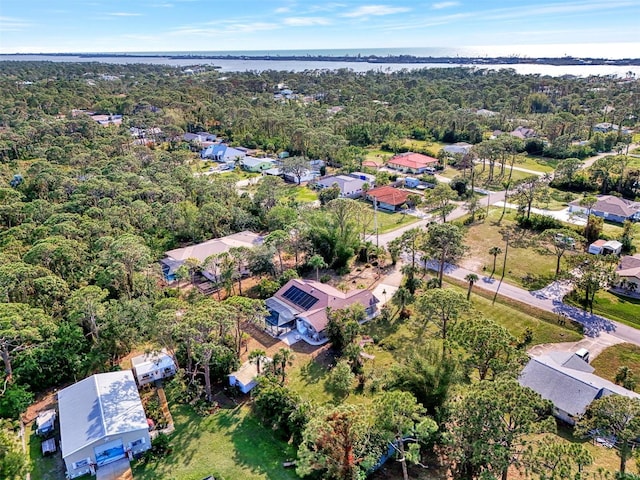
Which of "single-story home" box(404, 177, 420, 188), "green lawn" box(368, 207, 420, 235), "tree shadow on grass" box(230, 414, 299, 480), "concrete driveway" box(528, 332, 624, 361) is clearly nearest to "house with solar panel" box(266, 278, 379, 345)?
"tree shadow on grass" box(230, 414, 299, 480)

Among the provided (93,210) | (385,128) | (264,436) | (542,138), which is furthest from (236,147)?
(264,436)

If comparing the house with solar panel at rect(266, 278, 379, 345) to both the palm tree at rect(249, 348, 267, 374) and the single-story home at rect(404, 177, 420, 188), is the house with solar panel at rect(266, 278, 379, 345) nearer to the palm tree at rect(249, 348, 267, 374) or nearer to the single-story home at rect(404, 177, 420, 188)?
the palm tree at rect(249, 348, 267, 374)

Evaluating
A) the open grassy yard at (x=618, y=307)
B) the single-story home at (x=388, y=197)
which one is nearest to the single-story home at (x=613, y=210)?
the open grassy yard at (x=618, y=307)

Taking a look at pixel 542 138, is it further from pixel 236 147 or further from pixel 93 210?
pixel 93 210

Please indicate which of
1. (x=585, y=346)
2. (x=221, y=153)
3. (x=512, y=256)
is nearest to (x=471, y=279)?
(x=585, y=346)

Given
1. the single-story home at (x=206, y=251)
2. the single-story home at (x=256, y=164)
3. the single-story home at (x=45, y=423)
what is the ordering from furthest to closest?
the single-story home at (x=256, y=164), the single-story home at (x=206, y=251), the single-story home at (x=45, y=423)

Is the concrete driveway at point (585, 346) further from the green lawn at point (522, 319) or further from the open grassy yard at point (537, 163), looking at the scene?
the open grassy yard at point (537, 163)
